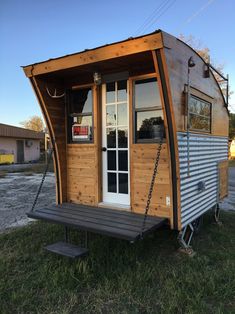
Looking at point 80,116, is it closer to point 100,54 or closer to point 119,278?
point 100,54

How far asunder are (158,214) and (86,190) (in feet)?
4.30

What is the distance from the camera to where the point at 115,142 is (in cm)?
413

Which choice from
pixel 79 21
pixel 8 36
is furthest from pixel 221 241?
pixel 8 36

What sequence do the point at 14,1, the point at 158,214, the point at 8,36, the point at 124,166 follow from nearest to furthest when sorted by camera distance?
the point at 158,214 < the point at 124,166 < the point at 14,1 < the point at 8,36

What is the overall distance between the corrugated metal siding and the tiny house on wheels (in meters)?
0.01

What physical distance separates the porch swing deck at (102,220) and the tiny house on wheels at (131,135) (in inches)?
0.5

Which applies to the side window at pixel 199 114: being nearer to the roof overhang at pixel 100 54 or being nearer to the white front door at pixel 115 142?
the white front door at pixel 115 142

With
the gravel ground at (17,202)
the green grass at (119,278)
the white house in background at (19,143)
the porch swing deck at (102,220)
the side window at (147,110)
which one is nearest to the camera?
the green grass at (119,278)

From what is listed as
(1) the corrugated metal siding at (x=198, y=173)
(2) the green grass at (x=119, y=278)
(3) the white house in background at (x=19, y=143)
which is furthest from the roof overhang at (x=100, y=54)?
(3) the white house in background at (x=19, y=143)

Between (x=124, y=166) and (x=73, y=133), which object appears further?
(x=73, y=133)

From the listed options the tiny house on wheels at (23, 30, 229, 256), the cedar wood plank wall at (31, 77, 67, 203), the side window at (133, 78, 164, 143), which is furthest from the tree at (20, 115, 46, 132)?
the side window at (133, 78, 164, 143)

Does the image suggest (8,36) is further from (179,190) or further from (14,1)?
(179,190)

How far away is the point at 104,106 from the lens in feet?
13.8

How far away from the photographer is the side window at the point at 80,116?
14.1ft
